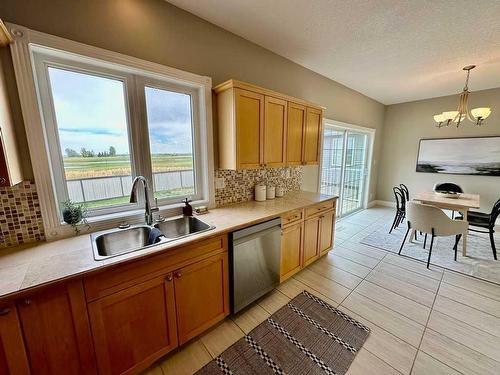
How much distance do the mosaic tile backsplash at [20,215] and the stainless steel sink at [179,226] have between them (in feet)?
2.54

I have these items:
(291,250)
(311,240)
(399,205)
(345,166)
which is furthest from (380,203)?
(291,250)

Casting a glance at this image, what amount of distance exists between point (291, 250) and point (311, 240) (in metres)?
0.40

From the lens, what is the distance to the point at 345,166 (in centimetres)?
439

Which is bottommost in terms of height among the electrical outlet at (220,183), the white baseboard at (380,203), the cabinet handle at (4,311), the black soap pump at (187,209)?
the white baseboard at (380,203)

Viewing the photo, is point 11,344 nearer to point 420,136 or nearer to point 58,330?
point 58,330

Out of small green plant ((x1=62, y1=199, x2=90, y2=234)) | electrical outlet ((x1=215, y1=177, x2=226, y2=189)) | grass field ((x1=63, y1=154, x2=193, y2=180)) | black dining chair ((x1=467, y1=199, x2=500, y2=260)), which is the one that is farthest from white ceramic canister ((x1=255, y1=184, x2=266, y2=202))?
black dining chair ((x1=467, y1=199, x2=500, y2=260))

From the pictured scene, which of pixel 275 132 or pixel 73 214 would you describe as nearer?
pixel 73 214

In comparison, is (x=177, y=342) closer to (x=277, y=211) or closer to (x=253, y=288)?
(x=253, y=288)

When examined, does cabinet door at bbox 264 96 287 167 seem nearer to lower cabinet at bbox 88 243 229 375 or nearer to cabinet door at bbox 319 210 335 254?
cabinet door at bbox 319 210 335 254

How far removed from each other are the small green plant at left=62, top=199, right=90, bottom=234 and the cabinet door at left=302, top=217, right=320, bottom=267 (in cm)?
209

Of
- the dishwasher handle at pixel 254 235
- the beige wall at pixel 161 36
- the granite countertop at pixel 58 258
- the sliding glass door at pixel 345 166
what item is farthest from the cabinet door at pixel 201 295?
the sliding glass door at pixel 345 166

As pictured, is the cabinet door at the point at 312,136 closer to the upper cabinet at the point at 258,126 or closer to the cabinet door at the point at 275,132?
the upper cabinet at the point at 258,126

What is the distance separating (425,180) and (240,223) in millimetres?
5412

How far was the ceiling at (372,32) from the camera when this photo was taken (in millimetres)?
1746
